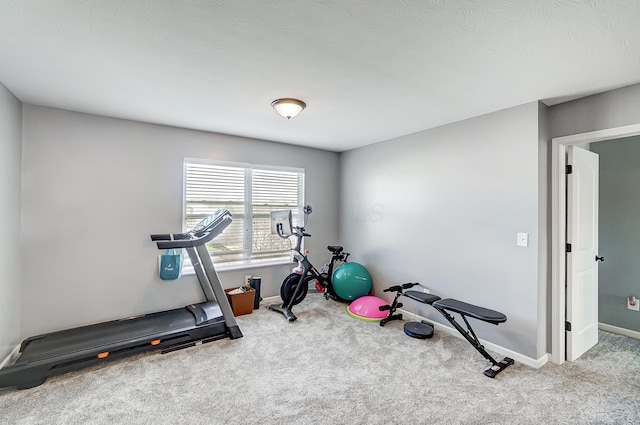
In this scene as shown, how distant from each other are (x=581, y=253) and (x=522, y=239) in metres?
0.66

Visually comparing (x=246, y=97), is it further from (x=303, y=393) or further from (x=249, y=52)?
(x=303, y=393)

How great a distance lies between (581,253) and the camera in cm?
Result: 284

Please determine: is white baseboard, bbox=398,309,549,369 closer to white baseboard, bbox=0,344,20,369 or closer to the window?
the window

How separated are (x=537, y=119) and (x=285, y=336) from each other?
3.32 m

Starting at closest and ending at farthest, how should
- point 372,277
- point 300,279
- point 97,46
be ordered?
1. point 97,46
2. point 300,279
3. point 372,277

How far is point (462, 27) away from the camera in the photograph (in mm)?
1608

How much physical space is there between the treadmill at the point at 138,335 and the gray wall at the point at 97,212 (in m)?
0.27

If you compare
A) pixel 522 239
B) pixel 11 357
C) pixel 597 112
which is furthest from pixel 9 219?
pixel 597 112

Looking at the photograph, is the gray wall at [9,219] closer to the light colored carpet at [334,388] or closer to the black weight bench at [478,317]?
the light colored carpet at [334,388]

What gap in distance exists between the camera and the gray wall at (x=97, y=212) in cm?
293

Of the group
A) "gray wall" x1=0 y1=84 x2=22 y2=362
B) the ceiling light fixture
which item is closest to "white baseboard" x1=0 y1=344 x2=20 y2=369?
"gray wall" x1=0 y1=84 x2=22 y2=362

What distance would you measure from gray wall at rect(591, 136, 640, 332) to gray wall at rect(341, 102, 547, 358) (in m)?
1.53

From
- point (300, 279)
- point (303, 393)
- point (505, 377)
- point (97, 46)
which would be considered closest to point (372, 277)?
point (300, 279)

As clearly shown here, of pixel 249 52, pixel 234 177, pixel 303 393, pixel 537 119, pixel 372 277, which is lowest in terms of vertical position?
pixel 303 393
